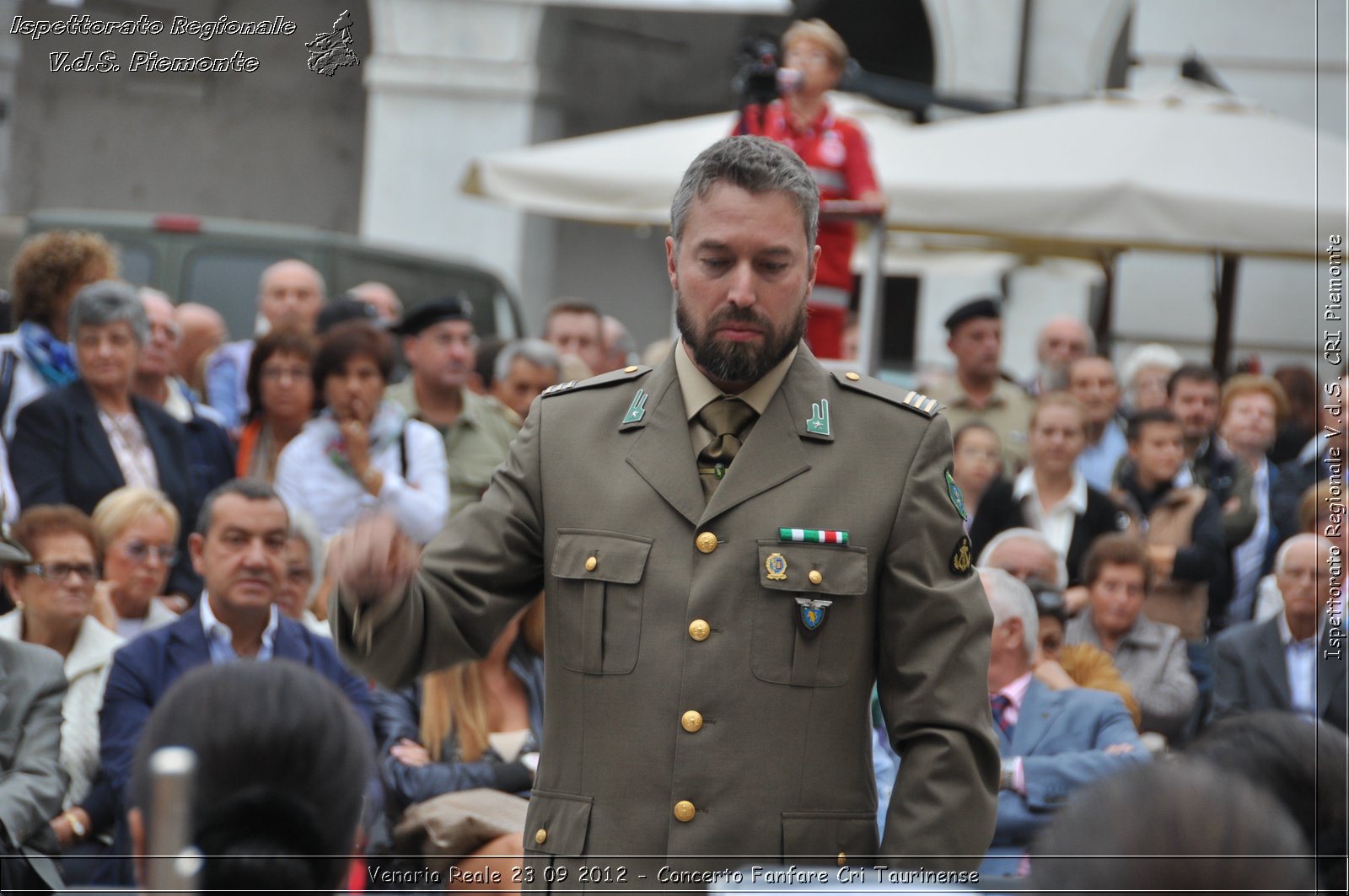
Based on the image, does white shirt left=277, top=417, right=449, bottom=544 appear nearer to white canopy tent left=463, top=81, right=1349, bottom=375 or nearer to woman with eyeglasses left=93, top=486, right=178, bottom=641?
woman with eyeglasses left=93, top=486, right=178, bottom=641

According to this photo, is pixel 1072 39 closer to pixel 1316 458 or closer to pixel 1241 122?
pixel 1241 122

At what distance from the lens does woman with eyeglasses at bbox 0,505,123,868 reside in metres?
4.81

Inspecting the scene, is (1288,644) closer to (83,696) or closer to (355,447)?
(355,447)

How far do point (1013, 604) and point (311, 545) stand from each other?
2324 millimetres

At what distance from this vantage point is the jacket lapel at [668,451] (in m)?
2.88

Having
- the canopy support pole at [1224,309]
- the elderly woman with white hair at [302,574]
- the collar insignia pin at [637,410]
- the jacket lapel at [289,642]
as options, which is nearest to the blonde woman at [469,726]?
the jacket lapel at [289,642]

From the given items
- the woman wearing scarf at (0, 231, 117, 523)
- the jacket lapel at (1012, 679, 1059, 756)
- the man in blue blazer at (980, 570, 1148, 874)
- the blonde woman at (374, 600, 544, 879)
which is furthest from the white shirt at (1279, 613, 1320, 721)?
the woman wearing scarf at (0, 231, 117, 523)

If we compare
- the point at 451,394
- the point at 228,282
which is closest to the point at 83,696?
the point at 451,394

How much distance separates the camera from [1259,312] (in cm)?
1285

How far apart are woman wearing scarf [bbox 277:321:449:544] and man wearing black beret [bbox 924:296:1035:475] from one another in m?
2.43

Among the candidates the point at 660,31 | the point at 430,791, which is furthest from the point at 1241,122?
the point at 660,31

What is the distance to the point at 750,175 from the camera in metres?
2.80

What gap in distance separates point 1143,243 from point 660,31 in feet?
35.6

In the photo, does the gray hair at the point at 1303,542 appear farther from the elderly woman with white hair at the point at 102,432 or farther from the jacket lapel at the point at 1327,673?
the elderly woman with white hair at the point at 102,432
